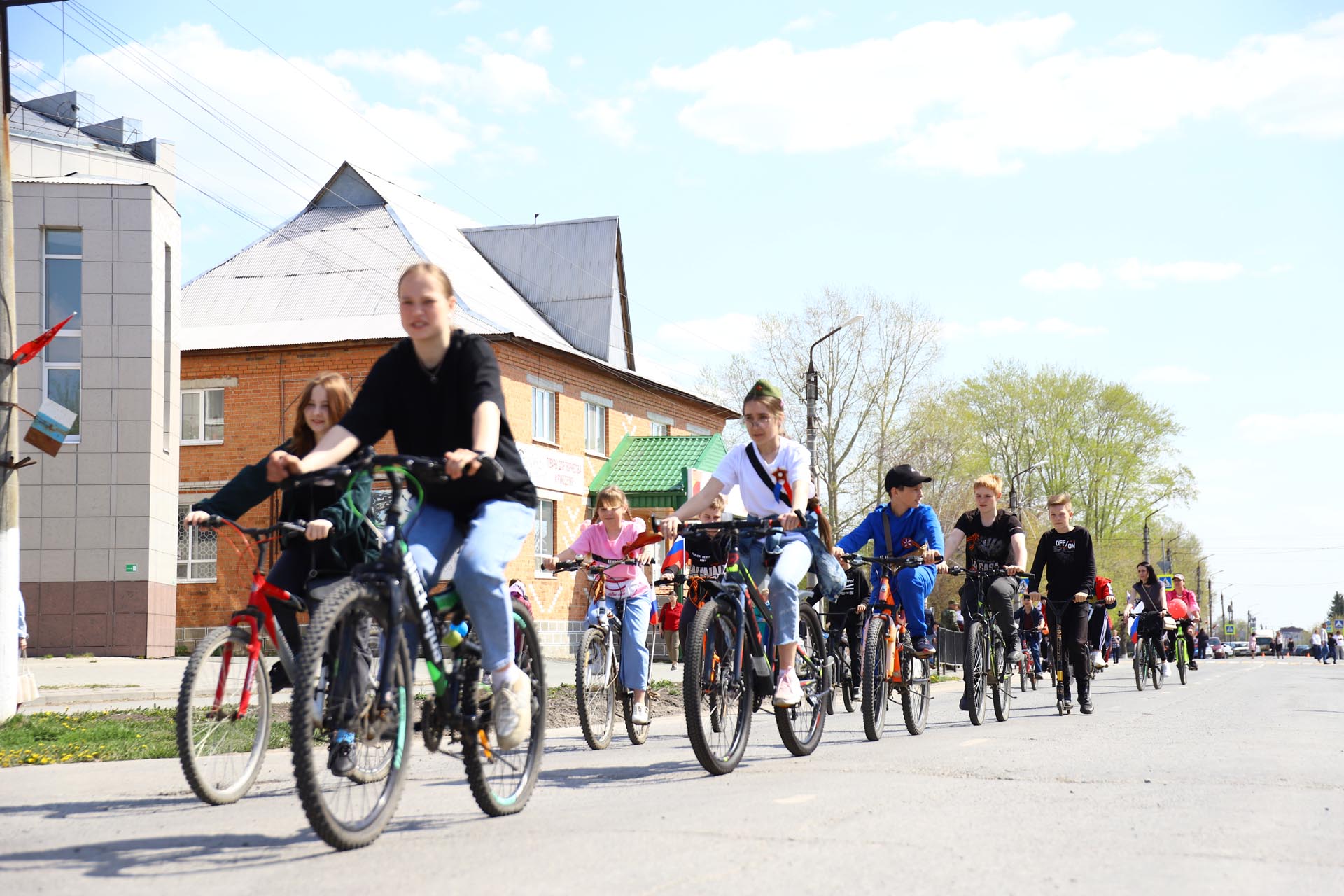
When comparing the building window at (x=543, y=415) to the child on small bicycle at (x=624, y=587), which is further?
the building window at (x=543, y=415)

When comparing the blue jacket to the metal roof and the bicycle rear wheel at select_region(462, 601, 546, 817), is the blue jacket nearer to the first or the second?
the bicycle rear wheel at select_region(462, 601, 546, 817)

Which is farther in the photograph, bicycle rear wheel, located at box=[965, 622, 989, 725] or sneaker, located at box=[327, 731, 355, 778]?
bicycle rear wheel, located at box=[965, 622, 989, 725]

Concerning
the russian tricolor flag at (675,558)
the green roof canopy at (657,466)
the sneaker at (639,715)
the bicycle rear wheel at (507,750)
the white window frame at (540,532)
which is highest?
the green roof canopy at (657,466)

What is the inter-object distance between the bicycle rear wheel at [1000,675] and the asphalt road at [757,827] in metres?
2.81

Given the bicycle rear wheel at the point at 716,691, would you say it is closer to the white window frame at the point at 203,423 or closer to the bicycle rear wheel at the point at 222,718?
the bicycle rear wheel at the point at 222,718

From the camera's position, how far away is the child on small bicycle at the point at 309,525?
5.90 metres

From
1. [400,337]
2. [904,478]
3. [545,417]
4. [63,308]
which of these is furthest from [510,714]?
[545,417]

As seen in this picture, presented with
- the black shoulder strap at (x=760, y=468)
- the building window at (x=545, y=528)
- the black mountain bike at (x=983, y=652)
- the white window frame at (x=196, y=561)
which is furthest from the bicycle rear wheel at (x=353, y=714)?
the building window at (x=545, y=528)

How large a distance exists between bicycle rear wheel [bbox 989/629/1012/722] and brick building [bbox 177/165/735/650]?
729 inches

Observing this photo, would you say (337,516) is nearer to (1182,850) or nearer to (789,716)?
(789,716)

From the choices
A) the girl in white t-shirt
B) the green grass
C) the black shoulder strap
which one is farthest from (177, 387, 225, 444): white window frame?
the black shoulder strap

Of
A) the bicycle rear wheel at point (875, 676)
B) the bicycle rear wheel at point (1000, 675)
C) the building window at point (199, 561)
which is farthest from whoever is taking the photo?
the building window at point (199, 561)

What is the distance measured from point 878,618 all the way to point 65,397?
20120 millimetres

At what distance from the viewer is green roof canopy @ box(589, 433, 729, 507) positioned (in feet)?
113
